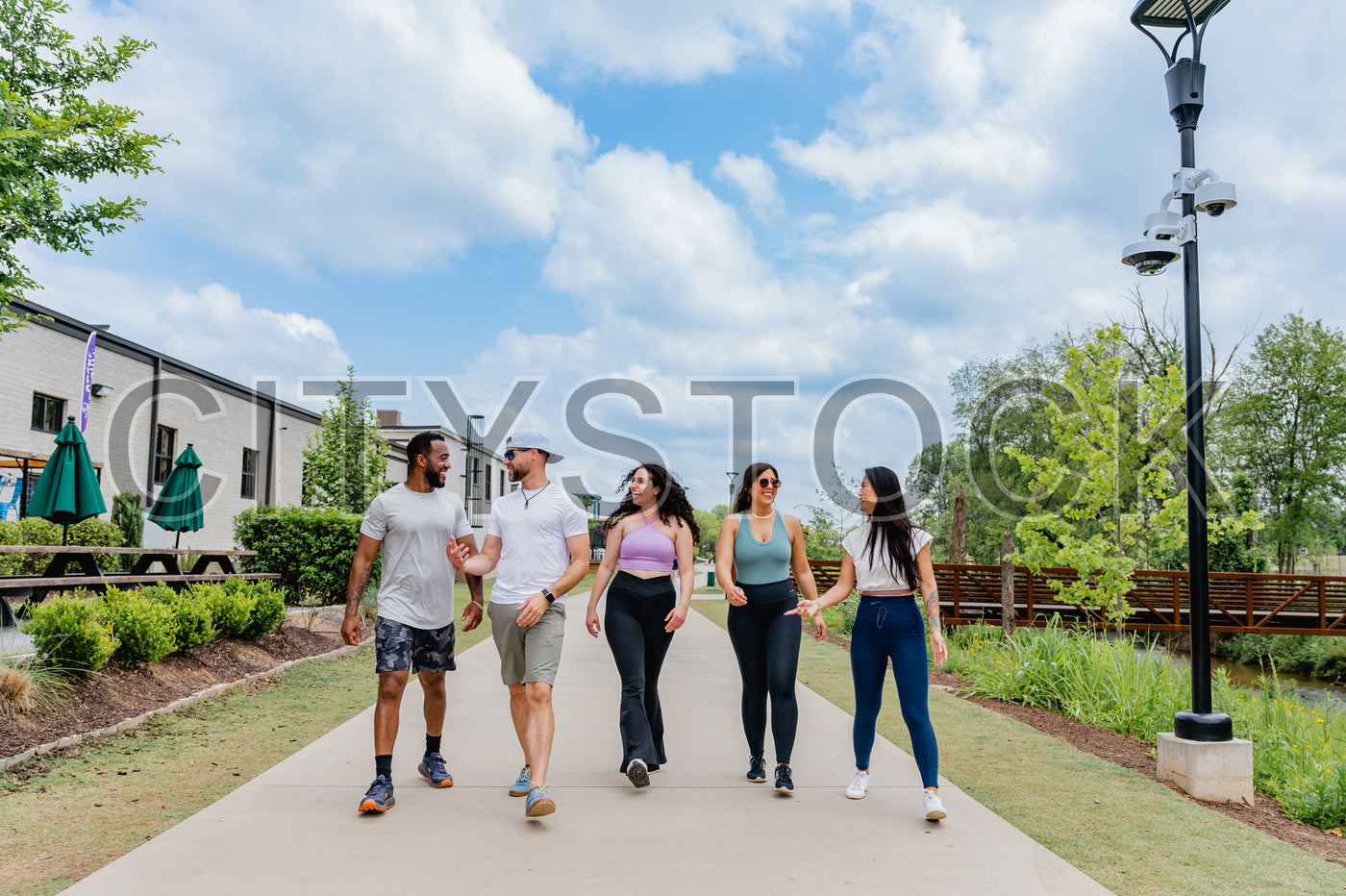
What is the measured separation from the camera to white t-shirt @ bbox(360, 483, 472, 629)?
504cm

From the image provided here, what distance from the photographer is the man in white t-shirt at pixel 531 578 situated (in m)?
4.90

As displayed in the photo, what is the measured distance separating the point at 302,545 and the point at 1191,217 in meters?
13.4

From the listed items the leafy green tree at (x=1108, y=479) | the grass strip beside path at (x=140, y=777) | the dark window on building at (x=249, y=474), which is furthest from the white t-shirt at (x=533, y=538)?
the dark window on building at (x=249, y=474)

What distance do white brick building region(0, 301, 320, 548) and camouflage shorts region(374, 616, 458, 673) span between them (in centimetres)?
1648

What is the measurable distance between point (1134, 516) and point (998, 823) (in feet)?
29.8

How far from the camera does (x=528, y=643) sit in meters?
4.99

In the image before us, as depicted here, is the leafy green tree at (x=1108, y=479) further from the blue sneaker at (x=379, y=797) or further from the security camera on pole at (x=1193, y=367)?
the blue sneaker at (x=379, y=797)

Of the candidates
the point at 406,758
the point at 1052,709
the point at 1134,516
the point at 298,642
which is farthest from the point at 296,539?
the point at 1134,516

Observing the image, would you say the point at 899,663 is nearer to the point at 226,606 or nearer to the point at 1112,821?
the point at 1112,821

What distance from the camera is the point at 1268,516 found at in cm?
4138

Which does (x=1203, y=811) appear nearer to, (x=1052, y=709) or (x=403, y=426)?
(x=1052, y=709)

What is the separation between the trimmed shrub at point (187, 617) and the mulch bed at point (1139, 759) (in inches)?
311

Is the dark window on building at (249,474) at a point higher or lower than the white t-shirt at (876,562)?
higher


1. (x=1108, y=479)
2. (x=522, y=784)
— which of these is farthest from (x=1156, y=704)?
(x=522, y=784)
